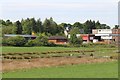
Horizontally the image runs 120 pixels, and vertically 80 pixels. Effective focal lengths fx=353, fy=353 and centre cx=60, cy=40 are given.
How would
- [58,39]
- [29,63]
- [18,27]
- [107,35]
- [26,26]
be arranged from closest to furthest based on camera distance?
[29,63] < [58,39] < [26,26] < [18,27] < [107,35]

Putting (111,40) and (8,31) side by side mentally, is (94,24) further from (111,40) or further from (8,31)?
(8,31)

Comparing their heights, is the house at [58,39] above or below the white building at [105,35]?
below

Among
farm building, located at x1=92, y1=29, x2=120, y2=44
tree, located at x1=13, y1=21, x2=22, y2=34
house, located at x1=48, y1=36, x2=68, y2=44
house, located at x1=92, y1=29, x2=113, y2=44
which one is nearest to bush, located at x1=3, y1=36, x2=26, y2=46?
house, located at x1=48, y1=36, x2=68, y2=44

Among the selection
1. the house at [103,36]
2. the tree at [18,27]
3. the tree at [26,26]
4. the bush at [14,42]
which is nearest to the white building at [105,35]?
the house at [103,36]

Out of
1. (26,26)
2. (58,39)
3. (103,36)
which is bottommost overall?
(58,39)

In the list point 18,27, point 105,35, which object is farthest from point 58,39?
point 105,35

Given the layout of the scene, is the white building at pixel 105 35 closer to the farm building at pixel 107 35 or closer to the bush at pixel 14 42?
the farm building at pixel 107 35

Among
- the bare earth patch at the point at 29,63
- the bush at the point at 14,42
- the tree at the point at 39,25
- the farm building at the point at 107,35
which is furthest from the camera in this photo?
the tree at the point at 39,25

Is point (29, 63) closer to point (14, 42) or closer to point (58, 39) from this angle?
point (14, 42)

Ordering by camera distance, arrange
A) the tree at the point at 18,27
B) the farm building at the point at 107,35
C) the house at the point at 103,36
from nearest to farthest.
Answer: the tree at the point at 18,27
the farm building at the point at 107,35
the house at the point at 103,36

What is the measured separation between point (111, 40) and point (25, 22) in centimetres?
3126

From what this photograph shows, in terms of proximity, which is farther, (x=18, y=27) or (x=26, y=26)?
(x=18, y=27)

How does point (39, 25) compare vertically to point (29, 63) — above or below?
above

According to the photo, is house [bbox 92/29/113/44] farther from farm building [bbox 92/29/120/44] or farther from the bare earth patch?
the bare earth patch
